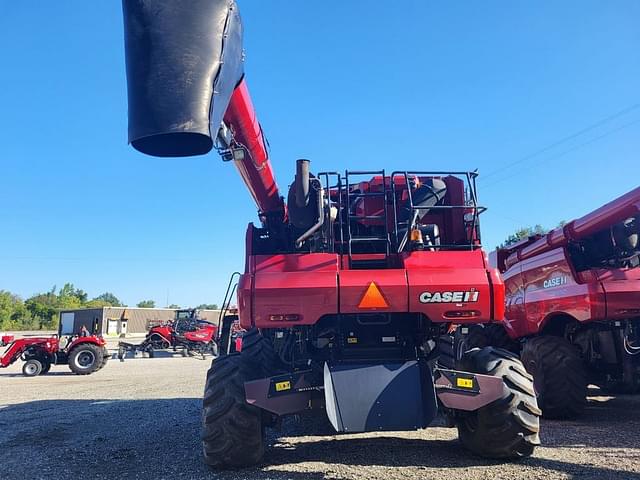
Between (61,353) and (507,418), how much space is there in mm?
17594

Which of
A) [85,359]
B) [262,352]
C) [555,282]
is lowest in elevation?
[85,359]

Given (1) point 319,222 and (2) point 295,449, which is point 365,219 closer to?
(1) point 319,222

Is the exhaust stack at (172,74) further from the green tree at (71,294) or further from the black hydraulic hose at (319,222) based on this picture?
the green tree at (71,294)

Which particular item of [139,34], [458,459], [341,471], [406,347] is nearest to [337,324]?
[406,347]

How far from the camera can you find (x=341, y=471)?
4805 millimetres

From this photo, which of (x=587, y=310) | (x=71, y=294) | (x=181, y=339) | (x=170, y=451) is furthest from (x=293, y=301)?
(x=71, y=294)

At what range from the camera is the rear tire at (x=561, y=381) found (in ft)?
24.6

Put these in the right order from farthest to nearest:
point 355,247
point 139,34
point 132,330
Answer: point 132,330 → point 355,247 → point 139,34

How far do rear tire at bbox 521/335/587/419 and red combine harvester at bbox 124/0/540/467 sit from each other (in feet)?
9.14

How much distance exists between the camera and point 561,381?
296 inches

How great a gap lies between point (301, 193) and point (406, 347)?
2.01 metres

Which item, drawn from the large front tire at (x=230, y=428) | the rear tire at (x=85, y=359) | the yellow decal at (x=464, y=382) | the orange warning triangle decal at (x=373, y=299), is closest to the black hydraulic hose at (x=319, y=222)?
the orange warning triangle decal at (x=373, y=299)

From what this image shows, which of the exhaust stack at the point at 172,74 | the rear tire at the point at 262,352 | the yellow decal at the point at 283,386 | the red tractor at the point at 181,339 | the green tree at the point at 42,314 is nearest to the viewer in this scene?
the exhaust stack at the point at 172,74

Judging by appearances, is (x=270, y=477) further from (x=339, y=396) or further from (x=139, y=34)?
(x=139, y=34)
